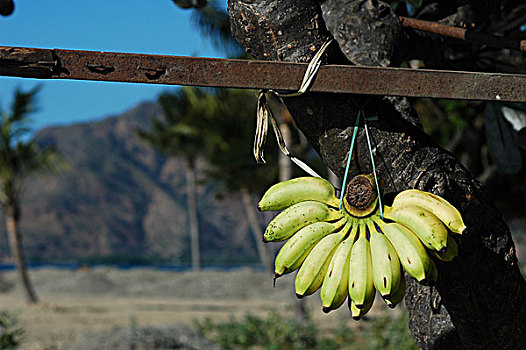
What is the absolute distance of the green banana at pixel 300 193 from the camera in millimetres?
1528

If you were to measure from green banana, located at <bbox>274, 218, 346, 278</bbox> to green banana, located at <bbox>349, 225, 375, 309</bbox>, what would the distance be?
0.30 feet

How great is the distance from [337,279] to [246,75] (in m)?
0.49

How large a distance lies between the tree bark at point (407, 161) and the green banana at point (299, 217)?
0.16m

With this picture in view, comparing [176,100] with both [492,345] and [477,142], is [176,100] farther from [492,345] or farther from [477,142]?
[492,345]

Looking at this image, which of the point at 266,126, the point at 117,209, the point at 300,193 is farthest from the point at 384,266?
the point at 117,209

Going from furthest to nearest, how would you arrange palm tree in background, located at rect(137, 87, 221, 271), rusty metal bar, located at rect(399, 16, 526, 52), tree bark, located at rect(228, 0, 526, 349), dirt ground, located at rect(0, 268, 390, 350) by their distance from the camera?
palm tree in background, located at rect(137, 87, 221, 271)
dirt ground, located at rect(0, 268, 390, 350)
rusty metal bar, located at rect(399, 16, 526, 52)
tree bark, located at rect(228, 0, 526, 349)

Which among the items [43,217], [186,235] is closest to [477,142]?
[186,235]

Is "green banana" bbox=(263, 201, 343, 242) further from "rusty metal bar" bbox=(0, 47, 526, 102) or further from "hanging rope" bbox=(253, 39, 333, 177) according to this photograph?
"rusty metal bar" bbox=(0, 47, 526, 102)

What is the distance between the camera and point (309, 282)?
1.44 metres

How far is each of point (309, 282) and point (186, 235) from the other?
355ft

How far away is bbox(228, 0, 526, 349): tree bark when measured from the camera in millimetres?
1569

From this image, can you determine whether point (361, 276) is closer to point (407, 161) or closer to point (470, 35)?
point (407, 161)

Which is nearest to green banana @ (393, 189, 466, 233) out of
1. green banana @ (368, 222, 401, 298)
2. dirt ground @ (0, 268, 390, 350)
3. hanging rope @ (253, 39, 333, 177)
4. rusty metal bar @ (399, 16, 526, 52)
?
green banana @ (368, 222, 401, 298)

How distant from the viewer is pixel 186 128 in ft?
70.6
